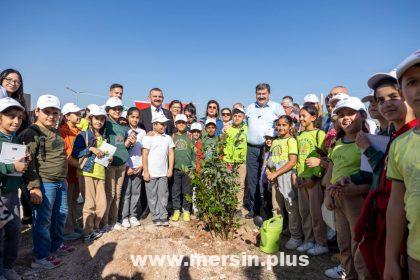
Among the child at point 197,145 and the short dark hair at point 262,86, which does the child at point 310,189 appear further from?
the short dark hair at point 262,86

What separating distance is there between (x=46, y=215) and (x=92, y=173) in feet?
3.37

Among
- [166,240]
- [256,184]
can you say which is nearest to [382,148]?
[166,240]

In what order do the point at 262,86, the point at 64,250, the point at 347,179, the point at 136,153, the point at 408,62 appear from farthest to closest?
the point at 262,86 < the point at 136,153 < the point at 64,250 < the point at 347,179 < the point at 408,62

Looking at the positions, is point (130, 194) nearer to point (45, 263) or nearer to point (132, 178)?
point (132, 178)

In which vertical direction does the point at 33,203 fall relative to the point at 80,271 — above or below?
above

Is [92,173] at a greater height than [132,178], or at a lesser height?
greater

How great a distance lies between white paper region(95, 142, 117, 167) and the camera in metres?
4.80

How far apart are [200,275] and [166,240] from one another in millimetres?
854

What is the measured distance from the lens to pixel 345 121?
313 cm

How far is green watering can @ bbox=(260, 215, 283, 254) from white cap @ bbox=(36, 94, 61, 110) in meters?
3.44

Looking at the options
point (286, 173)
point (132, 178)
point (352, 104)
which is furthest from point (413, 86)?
point (132, 178)

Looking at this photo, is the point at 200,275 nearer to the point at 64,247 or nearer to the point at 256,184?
the point at 64,247

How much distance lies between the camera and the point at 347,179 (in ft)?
9.57

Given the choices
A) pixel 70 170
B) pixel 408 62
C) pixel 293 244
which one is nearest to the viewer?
pixel 408 62
